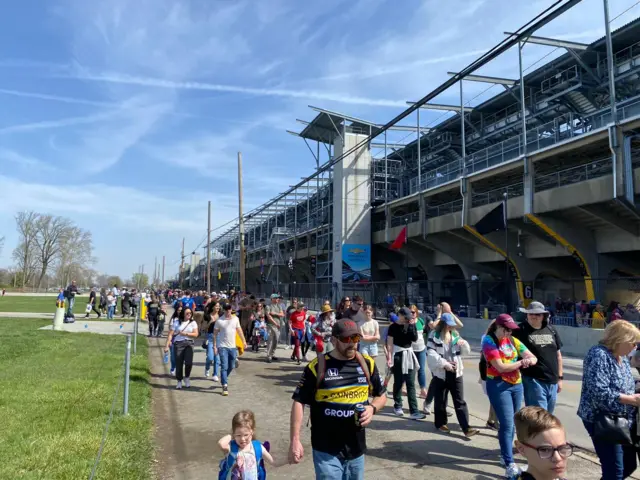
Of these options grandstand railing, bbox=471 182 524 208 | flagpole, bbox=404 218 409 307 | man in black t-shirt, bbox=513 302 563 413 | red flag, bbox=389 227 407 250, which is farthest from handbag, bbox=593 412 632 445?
red flag, bbox=389 227 407 250

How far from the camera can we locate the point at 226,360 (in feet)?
30.7

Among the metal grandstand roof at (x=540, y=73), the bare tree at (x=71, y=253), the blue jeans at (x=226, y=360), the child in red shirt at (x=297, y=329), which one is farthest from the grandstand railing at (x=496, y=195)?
the bare tree at (x=71, y=253)

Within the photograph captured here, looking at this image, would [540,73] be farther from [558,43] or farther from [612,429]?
[612,429]

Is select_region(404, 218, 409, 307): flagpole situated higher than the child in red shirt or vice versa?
select_region(404, 218, 409, 307): flagpole

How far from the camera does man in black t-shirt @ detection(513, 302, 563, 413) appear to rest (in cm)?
539

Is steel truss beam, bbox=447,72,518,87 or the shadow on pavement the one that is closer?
the shadow on pavement

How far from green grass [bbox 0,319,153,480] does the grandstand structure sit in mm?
9477

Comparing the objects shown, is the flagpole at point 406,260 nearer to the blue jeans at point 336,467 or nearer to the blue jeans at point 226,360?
the blue jeans at point 226,360

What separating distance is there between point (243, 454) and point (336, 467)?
2.55ft

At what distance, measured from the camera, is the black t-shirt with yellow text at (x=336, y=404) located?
3.37m

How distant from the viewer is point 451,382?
21.6 ft

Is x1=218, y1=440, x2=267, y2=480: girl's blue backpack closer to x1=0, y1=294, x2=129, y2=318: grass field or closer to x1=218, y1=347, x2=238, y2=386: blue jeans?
x1=218, y1=347, x2=238, y2=386: blue jeans

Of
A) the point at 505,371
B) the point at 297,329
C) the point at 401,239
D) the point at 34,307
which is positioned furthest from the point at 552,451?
the point at 34,307

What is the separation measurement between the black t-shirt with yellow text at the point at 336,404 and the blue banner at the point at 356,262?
34.0 metres
